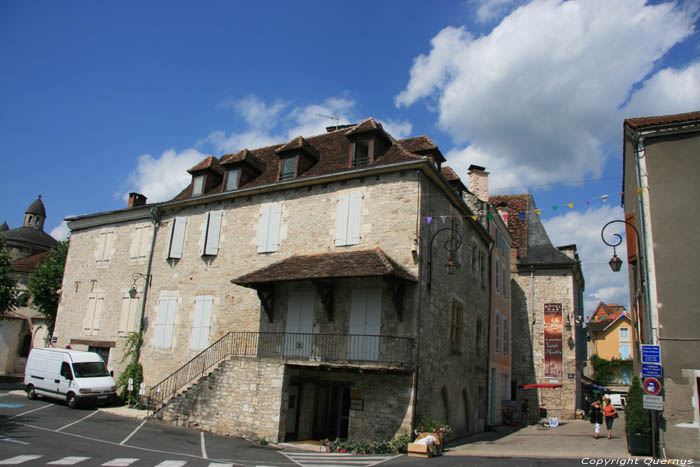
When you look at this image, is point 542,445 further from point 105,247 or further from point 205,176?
point 105,247

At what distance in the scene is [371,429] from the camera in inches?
489

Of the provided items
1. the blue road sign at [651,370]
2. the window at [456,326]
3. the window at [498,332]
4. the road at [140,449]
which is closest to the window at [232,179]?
the road at [140,449]

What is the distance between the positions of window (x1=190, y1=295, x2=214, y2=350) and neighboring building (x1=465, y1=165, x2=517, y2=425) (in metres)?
9.72

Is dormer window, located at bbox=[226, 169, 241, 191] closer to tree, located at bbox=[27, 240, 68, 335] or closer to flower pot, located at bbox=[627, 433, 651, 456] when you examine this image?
flower pot, located at bbox=[627, 433, 651, 456]

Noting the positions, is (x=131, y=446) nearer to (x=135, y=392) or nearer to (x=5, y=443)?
(x=5, y=443)

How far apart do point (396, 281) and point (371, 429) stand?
3.82m

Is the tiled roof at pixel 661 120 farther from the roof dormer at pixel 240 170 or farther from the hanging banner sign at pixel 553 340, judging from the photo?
the hanging banner sign at pixel 553 340

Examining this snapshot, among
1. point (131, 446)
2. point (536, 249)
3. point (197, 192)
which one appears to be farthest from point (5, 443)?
point (536, 249)

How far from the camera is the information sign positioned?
10.2m

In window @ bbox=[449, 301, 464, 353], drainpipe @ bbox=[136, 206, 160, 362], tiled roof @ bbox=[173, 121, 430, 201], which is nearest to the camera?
tiled roof @ bbox=[173, 121, 430, 201]

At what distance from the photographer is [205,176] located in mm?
18781

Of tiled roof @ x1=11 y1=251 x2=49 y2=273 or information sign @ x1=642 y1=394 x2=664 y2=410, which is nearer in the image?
information sign @ x1=642 y1=394 x2=664 y2=410

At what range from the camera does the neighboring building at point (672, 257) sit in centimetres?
1053

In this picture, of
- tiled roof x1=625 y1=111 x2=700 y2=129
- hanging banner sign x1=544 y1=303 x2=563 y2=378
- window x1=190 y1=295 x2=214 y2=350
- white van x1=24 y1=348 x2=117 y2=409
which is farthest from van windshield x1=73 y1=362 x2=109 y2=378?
hanging banner sign x1=544 y1=303 x2=563 y2=378
